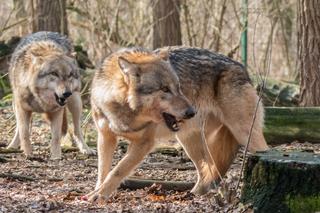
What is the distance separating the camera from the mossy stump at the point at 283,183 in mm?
4637

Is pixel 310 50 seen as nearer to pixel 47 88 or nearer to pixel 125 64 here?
pixel 47 88

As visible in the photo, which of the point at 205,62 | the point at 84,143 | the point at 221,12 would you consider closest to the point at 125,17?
the point at 221,12

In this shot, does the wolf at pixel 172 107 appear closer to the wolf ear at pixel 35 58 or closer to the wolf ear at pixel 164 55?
→ the wolf ear at pixel 164 55

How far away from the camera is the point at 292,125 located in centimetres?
912

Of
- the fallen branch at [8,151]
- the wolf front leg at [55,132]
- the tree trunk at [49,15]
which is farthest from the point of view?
the tree trunk at [49,15]

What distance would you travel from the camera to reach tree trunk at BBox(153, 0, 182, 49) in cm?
1355

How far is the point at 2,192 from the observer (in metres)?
6.29

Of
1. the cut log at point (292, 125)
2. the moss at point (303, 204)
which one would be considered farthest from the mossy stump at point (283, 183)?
the cut log at point (292, 125)

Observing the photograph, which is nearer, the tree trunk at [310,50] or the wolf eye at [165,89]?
the wolf eye at [165,89]

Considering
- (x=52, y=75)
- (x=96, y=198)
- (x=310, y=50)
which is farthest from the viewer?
(x=310, y=50)

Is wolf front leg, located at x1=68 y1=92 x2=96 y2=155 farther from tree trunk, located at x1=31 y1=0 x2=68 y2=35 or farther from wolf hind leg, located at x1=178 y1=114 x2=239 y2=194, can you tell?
tree trunk, located at x1=31 y1=0 x2=68 y2=35

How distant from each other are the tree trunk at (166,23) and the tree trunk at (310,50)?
3697mm

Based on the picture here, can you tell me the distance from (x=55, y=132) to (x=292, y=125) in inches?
115

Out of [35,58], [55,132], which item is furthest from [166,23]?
[55,132]
